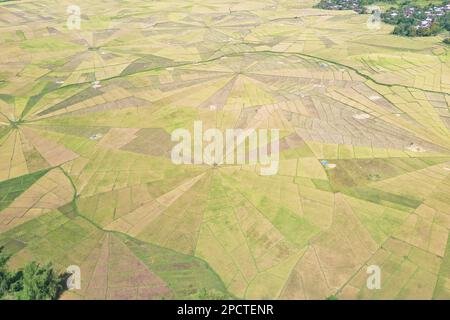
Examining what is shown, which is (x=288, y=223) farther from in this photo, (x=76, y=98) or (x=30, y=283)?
(x=76, y=98)

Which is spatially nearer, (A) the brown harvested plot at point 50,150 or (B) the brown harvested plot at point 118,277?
(B) the brown harvested plot at point 118,277

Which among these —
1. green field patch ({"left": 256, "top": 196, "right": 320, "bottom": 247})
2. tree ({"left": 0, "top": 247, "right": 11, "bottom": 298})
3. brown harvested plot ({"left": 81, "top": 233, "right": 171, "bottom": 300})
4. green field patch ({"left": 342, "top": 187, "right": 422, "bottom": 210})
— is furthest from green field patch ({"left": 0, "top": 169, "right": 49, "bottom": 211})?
green field patch ({"left": 342, "top": 187, "right": 422, "bottom": 210})

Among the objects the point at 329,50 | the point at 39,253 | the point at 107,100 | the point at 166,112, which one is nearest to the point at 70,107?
the point at 107,100

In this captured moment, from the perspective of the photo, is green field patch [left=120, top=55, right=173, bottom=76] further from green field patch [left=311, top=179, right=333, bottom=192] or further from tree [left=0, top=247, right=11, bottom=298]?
tree [left=0, top=247, right=11, bottom=298]

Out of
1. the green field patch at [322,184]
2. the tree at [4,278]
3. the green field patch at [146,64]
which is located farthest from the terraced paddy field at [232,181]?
the tree at [4,278]

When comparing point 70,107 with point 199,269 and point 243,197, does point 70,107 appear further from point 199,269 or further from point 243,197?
point 199,269

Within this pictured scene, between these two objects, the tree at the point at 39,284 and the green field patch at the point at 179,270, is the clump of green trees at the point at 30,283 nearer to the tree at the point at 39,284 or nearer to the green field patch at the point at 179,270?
the tree at the point at 39,284
